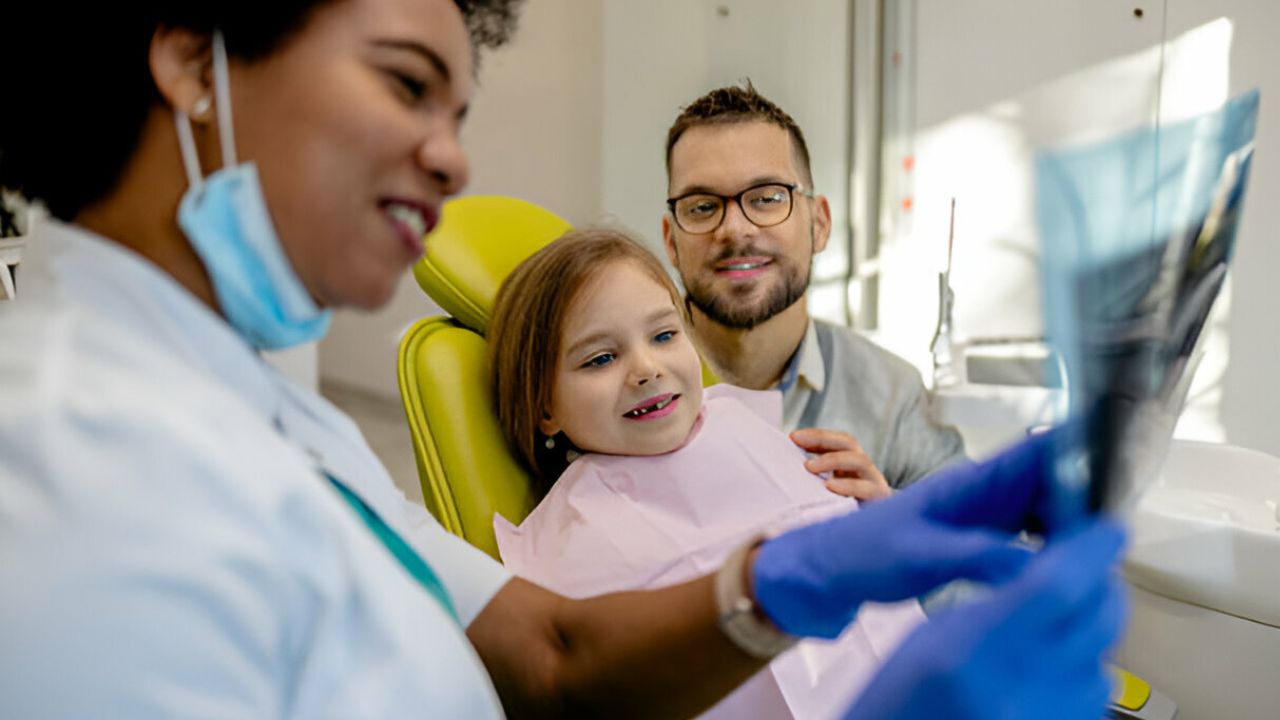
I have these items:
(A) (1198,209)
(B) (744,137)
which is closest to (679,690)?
(A) (1198,209)

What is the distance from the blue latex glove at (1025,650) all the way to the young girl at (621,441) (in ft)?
2.26

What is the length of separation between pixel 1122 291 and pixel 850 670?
0.75 meters

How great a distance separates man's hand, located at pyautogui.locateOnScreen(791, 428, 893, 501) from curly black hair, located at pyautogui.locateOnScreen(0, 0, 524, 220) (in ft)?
3.34

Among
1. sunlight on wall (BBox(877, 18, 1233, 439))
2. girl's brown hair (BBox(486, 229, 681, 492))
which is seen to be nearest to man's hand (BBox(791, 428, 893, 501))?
girl's brown hair (BBox(486, 229, 681, 492))

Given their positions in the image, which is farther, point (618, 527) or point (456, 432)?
point (456, 432)

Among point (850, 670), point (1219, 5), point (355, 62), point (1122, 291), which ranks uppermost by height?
point (1219, 5)

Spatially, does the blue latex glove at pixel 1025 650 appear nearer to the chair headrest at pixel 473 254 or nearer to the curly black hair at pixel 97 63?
the curly black hair at pixel 97 63

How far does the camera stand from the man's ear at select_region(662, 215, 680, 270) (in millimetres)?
1794

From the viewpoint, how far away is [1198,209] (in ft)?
2.04

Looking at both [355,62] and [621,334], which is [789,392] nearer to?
[621,334]

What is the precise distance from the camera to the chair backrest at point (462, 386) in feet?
4.52

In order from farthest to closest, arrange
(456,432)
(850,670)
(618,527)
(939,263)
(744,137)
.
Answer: (939,263) < (744,137) < (456,432) < (618,527) < (850,670)

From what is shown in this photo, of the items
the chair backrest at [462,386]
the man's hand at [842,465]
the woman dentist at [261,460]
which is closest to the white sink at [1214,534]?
the man's hand at [842,465]

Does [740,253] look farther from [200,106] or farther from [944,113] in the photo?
[944,113]
